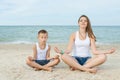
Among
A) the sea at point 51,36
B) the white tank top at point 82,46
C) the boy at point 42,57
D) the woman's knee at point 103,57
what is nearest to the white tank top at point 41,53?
the boy at point 42,57

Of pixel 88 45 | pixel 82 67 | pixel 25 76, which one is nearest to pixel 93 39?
pixel 88 45

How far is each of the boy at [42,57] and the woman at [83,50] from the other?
1.07 feet

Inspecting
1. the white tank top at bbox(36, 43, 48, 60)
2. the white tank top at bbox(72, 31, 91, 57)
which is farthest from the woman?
the white tank top at bbox(36, 43, 48, 60)

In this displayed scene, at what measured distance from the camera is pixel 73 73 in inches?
217

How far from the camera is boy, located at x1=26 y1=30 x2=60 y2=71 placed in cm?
575

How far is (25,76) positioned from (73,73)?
98 cm

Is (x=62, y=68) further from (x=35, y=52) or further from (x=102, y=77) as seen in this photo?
(x=102, y=77)

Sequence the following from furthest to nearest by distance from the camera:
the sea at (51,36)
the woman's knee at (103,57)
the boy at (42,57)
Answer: the sea at (51,36) → the boy at (42,57) → the woman's knee at (103,57)

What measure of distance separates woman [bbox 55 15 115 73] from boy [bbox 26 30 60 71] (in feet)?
1.07

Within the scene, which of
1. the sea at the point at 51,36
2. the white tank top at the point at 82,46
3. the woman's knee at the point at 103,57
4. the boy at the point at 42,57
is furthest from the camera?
the sea at the point at 51,36

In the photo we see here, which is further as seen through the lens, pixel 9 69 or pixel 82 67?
pixel 9 69

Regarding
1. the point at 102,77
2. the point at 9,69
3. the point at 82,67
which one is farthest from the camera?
the point at 9,69

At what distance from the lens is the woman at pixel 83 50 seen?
5656 millimetres
